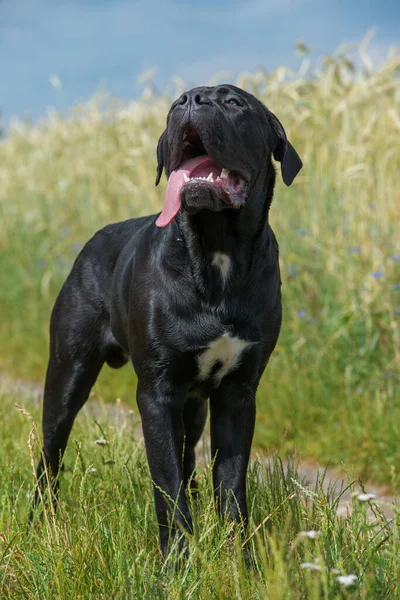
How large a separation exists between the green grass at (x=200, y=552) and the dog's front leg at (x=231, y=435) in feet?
0.27

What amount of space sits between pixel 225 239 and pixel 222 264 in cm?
14

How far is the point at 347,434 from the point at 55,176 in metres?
6.48

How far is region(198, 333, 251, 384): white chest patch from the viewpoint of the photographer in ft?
10.2

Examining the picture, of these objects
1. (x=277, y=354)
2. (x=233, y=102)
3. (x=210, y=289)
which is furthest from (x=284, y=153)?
(x=277, y=354)

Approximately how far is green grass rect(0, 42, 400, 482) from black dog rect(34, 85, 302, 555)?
0.55 metres

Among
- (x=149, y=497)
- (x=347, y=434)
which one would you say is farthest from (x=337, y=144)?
(x=149, y=497)

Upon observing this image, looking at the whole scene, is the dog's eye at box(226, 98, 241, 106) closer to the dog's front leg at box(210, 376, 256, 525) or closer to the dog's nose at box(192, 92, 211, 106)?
the dog's nose at box(192, 92, 211, 106)

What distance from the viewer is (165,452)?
3.07 meters

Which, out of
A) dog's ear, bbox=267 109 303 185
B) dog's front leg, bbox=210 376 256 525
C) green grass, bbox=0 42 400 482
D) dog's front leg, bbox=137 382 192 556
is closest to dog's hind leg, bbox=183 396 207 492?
green grass, bbox=0 42 400 482

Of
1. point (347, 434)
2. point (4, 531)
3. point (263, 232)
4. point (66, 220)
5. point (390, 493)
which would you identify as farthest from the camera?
point (66, 220)

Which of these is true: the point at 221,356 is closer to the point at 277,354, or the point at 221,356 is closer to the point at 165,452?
the point at 165,452

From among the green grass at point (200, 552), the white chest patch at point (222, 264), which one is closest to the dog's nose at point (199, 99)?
the white chest patch at point (222, 264)

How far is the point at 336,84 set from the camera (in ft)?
22.3

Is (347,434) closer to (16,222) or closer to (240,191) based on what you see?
(240,191)
